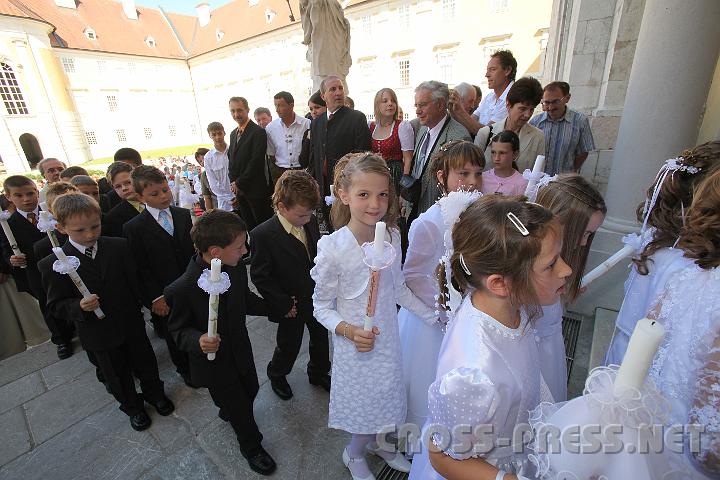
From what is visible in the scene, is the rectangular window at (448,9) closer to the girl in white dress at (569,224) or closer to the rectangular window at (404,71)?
the rectangular window at (404,71)

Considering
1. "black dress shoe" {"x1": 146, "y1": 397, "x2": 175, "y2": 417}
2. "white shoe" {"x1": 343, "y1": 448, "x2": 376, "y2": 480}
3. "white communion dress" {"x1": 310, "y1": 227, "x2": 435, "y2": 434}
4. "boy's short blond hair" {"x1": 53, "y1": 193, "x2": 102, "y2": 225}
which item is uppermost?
"boy's short blond hair" {"x1": 53, "y1": 193, "x2": 102, "y2": 225}

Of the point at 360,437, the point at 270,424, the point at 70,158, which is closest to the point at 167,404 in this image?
the point at 270,424

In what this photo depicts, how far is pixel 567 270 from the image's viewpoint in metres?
1.11

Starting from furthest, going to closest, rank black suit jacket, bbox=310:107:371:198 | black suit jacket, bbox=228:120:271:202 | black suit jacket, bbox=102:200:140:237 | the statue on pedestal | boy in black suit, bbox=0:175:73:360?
the statue on pedestal → black suit jacket, bbox=228:120:271:202 → black suit jacket, bbox=310:107:371:198 → boy in black suit, bbox=0:175:73:360 → black suit jacket, bbox=102:200:140:237

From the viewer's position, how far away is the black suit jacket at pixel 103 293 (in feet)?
7.32

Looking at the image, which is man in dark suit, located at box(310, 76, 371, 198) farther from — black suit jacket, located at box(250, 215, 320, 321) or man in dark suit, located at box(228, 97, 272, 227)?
black suit jacket, located at box(250, 215, 320, 321)

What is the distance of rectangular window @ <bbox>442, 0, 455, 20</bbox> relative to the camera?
22953 millimetres

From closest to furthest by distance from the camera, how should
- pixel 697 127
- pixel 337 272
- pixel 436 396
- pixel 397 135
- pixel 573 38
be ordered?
pixel 436 396 < pixel 337 272 < pixel 697 127 < pixel 573 38 < pixel 397 135

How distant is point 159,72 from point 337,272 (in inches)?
1944

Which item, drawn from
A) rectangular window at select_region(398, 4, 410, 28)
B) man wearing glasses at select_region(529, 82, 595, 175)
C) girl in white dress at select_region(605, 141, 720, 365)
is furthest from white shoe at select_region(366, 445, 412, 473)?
rectangular window at select_region(398, 4, 410, 28)

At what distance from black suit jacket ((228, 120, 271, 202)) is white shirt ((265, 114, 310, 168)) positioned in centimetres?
25

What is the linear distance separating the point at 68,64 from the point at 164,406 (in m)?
44.5

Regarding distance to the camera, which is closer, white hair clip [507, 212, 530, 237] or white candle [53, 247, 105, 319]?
white hair clip [507, 212, 530, 237]

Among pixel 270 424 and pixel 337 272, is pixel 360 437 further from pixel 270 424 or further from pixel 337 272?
pixel 337 272
